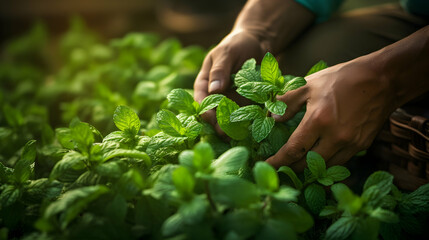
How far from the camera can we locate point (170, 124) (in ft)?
2.69

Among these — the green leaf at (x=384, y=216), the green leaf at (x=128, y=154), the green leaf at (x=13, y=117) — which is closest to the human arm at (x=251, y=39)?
the green leaf at (x=128, y=154)

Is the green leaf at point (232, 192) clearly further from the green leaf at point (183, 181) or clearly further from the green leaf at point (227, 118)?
the green leaf at point (227, 118)

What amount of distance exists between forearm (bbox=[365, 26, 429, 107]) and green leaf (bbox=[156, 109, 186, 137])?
46 cm

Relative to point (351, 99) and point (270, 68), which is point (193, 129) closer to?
point (270, 68)

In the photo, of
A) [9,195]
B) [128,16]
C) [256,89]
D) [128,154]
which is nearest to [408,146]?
[256,89]

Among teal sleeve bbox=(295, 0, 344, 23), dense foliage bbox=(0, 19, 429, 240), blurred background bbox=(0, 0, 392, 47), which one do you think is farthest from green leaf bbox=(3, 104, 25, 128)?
blurred background bbox=(0, 0, 392, 47)

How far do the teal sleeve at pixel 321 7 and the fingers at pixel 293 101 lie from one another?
2.00ft

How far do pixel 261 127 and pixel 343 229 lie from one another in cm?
26

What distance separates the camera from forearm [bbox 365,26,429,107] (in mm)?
840

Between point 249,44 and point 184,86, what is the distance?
278mm

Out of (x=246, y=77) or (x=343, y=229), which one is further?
(x=246, y=77)

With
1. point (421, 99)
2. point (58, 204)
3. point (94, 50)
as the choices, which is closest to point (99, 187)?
point (58, 204)

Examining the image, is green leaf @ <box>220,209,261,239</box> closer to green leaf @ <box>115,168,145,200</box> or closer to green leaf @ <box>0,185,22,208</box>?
green leaf @ <box>115,168,145,200</box>

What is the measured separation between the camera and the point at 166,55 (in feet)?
5.13
